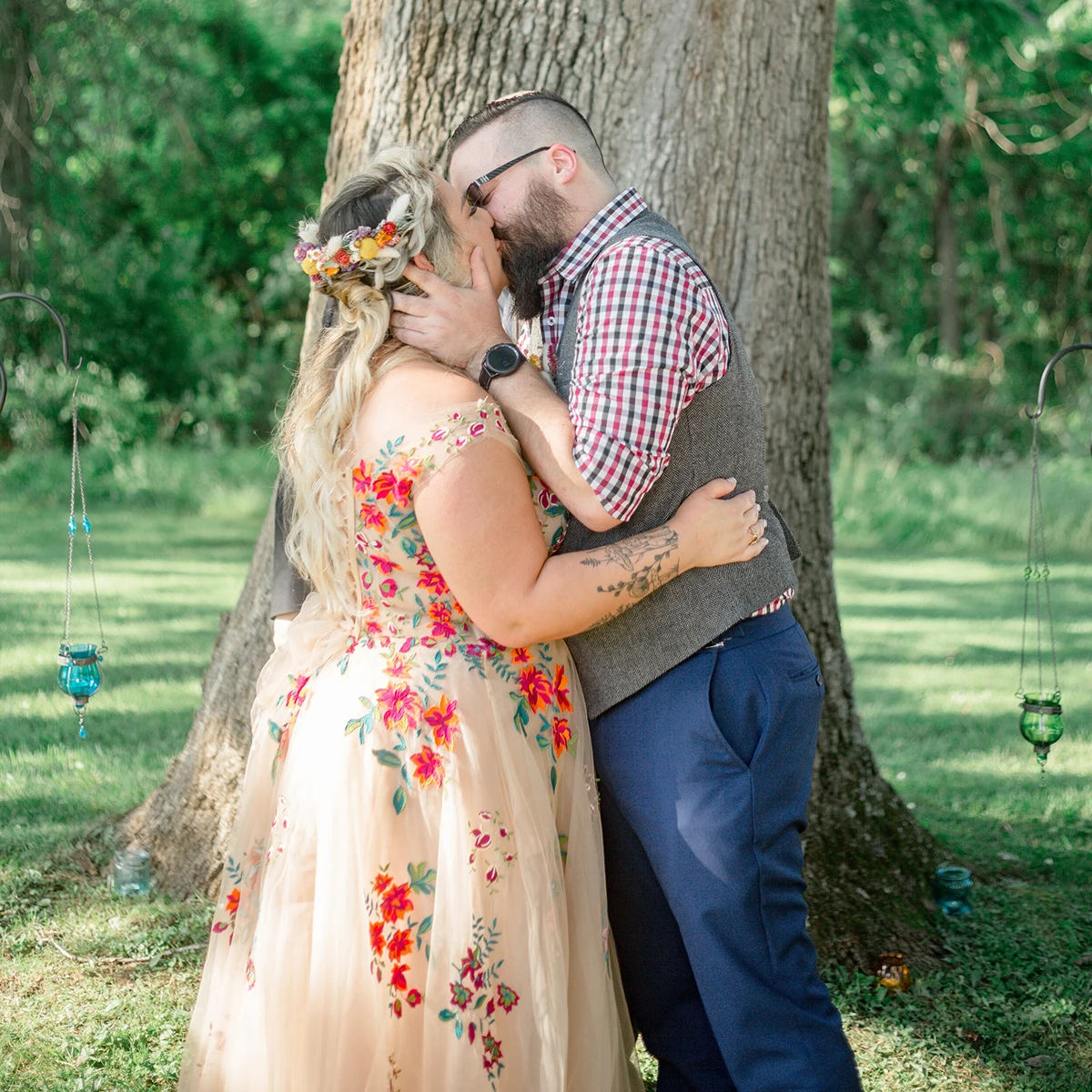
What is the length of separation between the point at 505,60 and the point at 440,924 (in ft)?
7.34

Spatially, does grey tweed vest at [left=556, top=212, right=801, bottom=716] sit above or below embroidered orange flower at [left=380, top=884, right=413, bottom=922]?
above

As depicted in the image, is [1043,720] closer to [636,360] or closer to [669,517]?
[669,517]

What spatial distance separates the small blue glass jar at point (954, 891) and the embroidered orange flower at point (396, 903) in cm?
221

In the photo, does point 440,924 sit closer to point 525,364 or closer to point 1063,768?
point 525,364

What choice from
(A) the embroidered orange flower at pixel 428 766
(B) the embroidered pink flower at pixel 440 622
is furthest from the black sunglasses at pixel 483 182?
(A) the embroidered orange flower at pixel 428 766

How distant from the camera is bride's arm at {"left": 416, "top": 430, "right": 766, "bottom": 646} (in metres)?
2.09

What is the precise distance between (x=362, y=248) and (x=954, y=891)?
2.73m

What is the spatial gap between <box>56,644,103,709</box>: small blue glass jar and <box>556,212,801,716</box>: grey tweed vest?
129 centimetres

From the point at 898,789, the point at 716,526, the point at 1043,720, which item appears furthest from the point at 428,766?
the point at 898,789

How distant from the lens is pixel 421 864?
218 centimetres

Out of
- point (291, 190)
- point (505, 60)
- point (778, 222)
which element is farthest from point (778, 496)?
point (291, 190)

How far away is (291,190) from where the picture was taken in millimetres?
17734

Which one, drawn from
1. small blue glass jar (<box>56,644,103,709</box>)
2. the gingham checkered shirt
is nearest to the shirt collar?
the gingham checkered shirt

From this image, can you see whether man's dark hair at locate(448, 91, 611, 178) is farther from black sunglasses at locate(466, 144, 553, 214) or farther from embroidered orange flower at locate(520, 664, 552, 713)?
embroidered orange flower at locate(520, 664, 552, 713)
